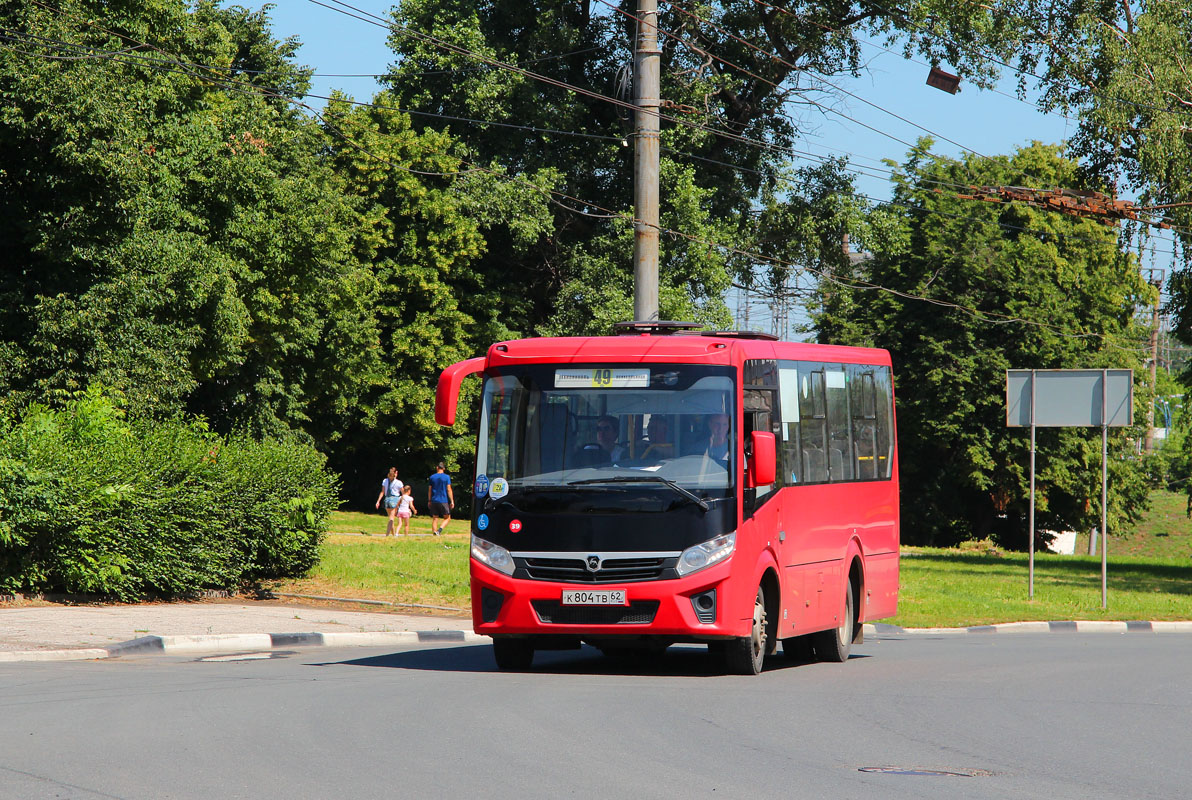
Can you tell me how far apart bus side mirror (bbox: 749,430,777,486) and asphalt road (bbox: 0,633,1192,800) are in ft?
5.87

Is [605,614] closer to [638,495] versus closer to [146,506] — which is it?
[638,495]

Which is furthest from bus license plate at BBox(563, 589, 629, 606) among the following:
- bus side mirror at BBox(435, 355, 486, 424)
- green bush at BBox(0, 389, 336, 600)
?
green bush at BBox(0, 389, 336, 600)

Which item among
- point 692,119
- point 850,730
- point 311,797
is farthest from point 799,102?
point 311,797

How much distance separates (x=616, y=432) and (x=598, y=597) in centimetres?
149

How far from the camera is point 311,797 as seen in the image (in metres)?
7.32

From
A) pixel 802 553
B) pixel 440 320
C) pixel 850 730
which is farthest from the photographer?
pixel 440 320

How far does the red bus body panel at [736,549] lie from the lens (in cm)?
1315

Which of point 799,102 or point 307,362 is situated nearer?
point 799,102

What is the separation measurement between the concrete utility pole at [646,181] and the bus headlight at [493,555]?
20.6ft

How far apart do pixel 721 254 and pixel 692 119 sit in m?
4.33

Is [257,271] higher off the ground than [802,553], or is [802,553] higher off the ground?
[257,271]

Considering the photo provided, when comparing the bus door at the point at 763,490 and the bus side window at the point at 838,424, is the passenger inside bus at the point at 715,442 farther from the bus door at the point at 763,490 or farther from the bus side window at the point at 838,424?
the bus side window at the point at 838,424

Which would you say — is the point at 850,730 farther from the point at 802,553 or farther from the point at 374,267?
the point at 374,267

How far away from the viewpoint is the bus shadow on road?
47.7 ft
